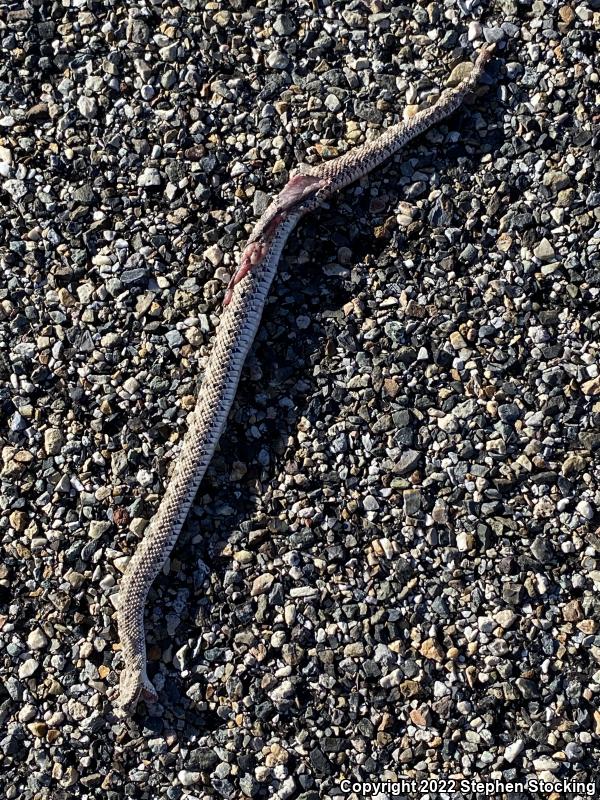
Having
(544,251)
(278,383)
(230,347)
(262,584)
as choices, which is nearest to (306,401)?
(278,383)

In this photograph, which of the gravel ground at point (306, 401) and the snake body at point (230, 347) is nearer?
the gravel ground at point (306, 401)

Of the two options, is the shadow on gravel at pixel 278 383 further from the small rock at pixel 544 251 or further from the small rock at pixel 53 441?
the small rock at pixel 53 441

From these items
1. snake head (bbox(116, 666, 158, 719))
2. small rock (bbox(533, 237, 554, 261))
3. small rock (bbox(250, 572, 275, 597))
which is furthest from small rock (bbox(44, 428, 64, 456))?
small rock (bbox(533, 237, 554, 261))

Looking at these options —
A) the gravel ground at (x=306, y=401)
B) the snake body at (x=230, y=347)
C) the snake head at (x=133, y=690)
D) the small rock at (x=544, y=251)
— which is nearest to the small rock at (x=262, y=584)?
the gravel ground at (x=306, y=401)

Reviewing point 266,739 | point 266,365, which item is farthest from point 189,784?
point 266,365

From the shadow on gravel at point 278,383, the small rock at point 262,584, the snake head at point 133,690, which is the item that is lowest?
the snake head at point 133,690

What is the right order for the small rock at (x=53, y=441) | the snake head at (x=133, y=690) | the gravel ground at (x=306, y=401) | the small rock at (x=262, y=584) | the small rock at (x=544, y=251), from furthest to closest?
1. the small rock at (x=53, y=441)
2. the small rock at (x=544, y=251)
3. the small rock at (x=262, y=584)
4. the snake head at (x=133, y=690)
5. the gravel ground at (x=306, y=401)

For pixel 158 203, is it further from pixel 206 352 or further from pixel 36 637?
pixel 36 637
